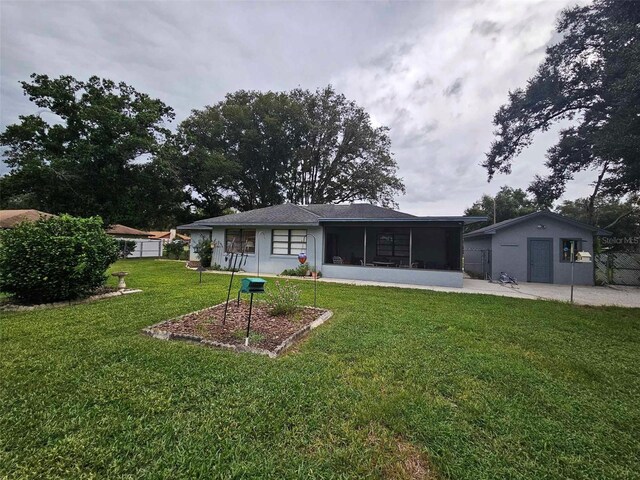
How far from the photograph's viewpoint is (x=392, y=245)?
14195 millimetres

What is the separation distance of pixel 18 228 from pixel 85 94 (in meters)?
20.1

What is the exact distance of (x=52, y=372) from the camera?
3.04 meters

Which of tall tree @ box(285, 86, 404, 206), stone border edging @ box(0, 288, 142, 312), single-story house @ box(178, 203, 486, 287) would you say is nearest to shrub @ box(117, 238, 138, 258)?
single-story house @ box(178, 203, 486, 287)

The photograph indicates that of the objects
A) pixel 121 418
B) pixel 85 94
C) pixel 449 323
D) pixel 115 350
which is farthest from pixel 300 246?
pixel 85 94

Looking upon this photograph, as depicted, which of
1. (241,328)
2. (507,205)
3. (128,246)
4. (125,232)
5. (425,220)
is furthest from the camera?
(507,205)

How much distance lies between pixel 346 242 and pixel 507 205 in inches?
1049

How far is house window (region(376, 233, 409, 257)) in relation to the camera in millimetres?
13938

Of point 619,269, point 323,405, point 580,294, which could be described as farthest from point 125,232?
point 619,269

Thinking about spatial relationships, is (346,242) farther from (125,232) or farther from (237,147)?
(125,232)

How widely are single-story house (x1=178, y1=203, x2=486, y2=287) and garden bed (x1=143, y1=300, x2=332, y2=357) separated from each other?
243 inches

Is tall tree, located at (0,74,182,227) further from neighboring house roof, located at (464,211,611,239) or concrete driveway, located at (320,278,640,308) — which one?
neighboring house roof, located at (464,211,611,239)

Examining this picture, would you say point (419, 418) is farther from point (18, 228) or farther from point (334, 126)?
point (334, 126)

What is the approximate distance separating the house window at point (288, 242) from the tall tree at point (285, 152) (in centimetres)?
1211

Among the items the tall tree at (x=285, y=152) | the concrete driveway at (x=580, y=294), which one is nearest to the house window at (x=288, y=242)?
the concrete driveway at (x=580, y=294)
